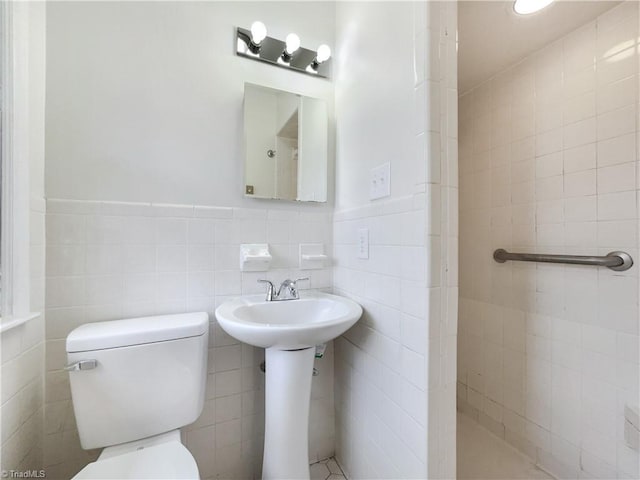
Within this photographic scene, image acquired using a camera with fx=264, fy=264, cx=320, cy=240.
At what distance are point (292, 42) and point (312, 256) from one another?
103 centimetres

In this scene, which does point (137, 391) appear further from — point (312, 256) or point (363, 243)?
point (363, 243)

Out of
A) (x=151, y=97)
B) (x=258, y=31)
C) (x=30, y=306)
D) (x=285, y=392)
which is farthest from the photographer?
(x=258, y=31)

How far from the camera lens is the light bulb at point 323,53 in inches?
52.4

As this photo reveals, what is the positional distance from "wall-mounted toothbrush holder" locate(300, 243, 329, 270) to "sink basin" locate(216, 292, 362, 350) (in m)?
0.14

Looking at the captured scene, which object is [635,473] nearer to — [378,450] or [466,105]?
[378,450]

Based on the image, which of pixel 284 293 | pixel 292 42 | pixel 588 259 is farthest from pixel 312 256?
pixel 588 259

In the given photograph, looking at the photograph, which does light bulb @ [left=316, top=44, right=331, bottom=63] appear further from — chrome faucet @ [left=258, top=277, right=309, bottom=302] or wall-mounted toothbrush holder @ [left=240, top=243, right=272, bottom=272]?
chrome faucet @ [left=258, top=277, right=309, bottom=302]

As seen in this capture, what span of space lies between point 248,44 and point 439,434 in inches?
68.1

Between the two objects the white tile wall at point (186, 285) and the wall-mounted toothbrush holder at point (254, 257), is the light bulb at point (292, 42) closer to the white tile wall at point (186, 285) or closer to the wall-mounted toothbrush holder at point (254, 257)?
the white tile wall at point (186, 285)

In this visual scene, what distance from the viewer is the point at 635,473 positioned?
1040mm

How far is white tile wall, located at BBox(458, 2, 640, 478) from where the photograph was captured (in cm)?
108

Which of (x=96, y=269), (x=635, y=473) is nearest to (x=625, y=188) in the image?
(x=635, y=473)

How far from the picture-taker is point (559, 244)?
129cm

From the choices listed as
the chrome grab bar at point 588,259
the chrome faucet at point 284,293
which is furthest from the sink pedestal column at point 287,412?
the chrome grab bar at point 588,259
